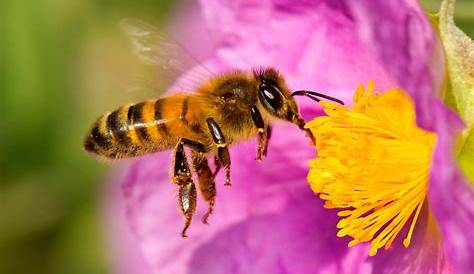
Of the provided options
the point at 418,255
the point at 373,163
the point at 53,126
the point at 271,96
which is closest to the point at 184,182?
the point at 271,96

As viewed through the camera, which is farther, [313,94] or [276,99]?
[313,94]

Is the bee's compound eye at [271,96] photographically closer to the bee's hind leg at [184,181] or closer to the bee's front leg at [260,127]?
the bee's front leg at [260,127]

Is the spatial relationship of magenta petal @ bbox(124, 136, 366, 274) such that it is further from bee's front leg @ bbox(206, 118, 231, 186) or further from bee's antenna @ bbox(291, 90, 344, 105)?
bee's front leg @ bbox(206, 118, 231, 186)

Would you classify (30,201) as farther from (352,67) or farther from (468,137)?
(468,137)

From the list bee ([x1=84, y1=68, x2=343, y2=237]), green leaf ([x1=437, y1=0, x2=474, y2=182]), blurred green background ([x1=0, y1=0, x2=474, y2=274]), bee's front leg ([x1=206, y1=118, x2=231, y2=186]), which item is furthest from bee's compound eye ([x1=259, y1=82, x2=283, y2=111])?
blurred green background ([x1=0, y1=0, x2=474, y2=274])

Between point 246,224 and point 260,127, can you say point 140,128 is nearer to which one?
point 260,127

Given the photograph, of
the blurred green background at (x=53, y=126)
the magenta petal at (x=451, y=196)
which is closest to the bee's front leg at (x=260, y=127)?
the magenta petal at (x=451, y=196)
